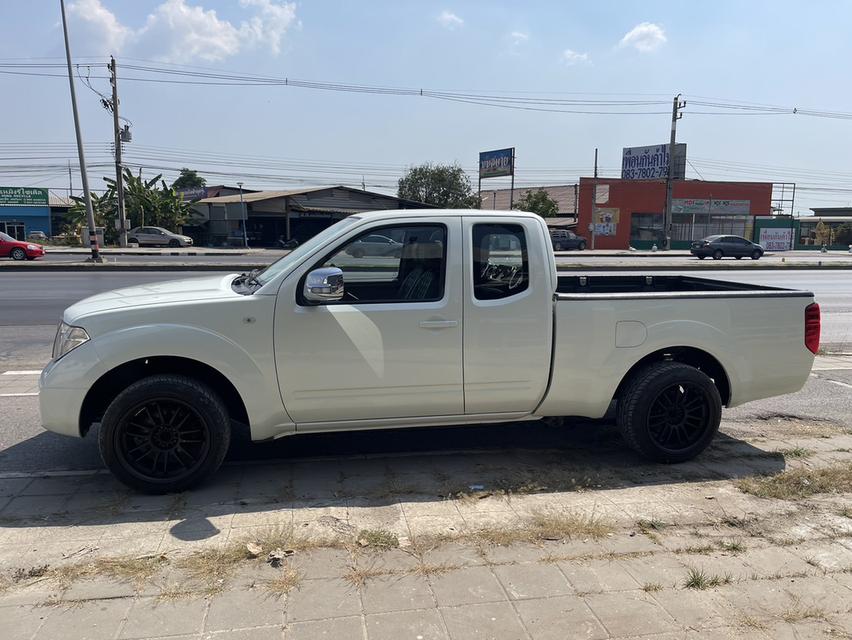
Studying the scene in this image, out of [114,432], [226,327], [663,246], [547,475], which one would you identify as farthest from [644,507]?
[663,246]

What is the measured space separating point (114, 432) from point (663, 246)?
53.6 m

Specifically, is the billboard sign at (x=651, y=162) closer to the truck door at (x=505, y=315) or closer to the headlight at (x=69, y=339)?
the truck door at (x=505, y=315)

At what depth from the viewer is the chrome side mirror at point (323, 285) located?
420 cm

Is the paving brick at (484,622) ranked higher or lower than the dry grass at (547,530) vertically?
higher

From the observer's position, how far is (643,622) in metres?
2.88

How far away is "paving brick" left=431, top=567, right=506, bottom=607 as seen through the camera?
304 centimetres

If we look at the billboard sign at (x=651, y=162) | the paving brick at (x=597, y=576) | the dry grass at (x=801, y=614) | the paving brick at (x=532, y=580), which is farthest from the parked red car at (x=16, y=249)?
the billboard sign at (x=651, y=162)

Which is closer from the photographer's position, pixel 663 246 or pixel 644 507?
pixel 644 507

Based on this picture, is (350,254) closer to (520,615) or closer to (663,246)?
(520,615)

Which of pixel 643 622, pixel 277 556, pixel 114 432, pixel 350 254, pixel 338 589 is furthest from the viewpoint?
pixel 350 254

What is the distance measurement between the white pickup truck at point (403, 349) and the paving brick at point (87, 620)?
4.15ft

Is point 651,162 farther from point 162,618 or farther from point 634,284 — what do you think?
point 162,618

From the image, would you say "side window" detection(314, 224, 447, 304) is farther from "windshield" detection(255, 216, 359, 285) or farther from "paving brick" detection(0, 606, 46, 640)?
"paving brick" detection(0, 606, 46, 640)

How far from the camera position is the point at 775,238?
2281 inches
